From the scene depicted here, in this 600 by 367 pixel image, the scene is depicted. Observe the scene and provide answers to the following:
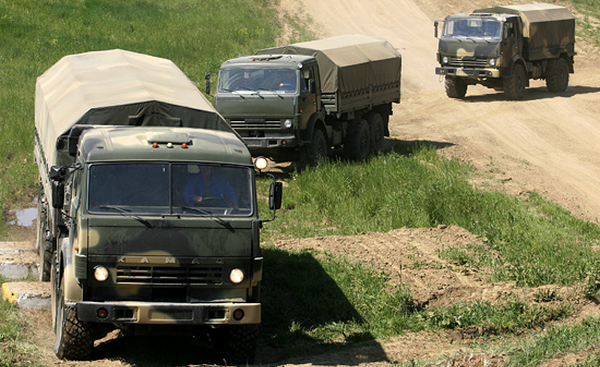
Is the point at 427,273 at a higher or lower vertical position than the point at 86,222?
lower

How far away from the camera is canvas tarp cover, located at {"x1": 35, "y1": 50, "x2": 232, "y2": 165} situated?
881cm

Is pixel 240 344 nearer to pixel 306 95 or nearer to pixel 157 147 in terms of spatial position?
pixel 157 147

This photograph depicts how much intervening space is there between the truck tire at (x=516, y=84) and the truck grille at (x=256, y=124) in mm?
11707

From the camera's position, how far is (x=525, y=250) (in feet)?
35.9

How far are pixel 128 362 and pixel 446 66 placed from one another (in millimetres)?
19427

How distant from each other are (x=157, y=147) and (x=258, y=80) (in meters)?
8.48

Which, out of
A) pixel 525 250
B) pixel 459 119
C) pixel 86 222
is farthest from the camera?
pixel 459 119

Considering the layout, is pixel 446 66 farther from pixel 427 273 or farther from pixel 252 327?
pixel 252 327

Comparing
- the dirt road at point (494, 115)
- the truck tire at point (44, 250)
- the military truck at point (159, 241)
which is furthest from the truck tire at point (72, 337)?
the dirt road at point (494, 115)

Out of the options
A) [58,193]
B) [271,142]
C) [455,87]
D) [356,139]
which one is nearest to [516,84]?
[455,87]

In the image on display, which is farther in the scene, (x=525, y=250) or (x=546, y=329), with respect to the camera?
(x=525, y=250)

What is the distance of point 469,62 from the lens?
2416cm

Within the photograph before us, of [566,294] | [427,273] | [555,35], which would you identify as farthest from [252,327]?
[555,35]

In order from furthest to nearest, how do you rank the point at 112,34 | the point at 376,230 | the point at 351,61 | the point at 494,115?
the point at 112,34 → the point at 494,115 → the point at 351,61 → the point at 376,230
